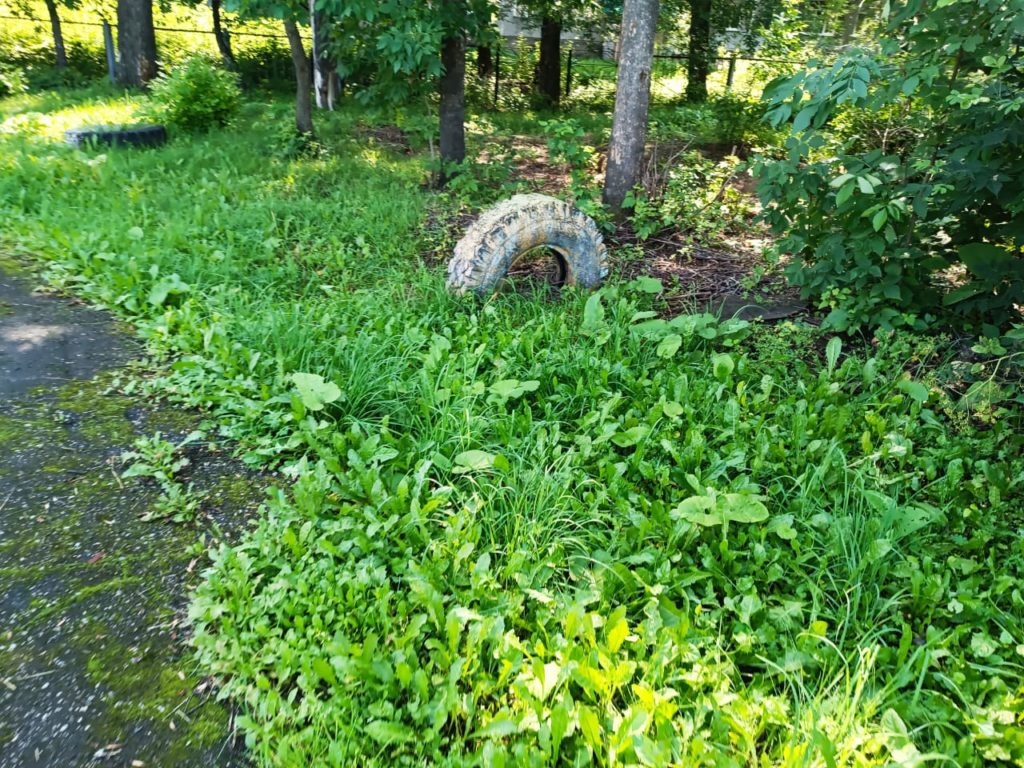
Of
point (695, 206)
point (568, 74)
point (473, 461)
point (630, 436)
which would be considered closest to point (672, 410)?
point (630, 436)

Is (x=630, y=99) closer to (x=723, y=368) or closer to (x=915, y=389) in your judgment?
(x=723, y=368)

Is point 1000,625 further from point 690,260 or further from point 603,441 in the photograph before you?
point 690,260

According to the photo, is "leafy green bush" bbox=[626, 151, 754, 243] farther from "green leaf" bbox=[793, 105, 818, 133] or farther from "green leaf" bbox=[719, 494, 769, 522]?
"green leaf" bbox=[719, 494, 769, 522]

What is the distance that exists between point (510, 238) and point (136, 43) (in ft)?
34.6

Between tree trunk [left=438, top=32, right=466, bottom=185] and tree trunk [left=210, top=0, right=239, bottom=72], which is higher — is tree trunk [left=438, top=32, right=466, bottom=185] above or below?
below

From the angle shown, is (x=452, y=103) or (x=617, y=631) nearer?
(x=617, y=631)

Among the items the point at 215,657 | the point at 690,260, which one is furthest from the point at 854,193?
the point at 215,657

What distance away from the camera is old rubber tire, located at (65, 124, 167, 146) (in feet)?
24.8

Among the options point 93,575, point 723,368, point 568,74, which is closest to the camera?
point 93,575

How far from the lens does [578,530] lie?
114 inches

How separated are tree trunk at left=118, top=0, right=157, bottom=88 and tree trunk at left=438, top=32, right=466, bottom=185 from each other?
734cm

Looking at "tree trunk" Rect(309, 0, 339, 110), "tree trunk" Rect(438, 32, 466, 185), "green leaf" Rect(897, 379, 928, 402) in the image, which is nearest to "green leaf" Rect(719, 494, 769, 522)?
"green leaf" Rect(897, 379, 928, 402)

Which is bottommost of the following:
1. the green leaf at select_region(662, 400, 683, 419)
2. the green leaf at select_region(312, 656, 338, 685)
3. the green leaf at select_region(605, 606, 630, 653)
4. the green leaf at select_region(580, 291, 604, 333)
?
the green leaf at select_region(312, 656, 338, 685)

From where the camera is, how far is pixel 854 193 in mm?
4320
